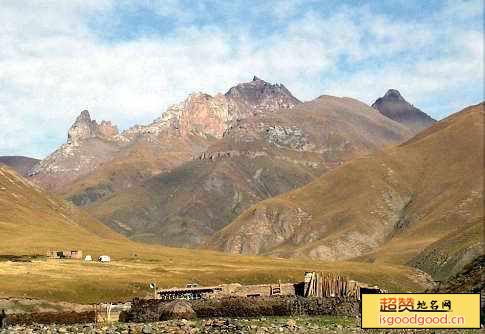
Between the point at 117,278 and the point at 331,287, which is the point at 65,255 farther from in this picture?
the point at 331,287

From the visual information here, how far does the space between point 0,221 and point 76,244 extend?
33343 mm

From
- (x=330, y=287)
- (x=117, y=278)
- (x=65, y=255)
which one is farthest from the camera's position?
(x=65, y=255)

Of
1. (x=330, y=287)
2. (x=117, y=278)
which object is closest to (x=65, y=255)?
(x=117, y=278)

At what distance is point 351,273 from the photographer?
499 feet

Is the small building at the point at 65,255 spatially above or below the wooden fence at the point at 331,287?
above

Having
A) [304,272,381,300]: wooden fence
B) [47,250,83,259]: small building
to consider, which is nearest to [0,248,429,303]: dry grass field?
[47,250,83,259]: small building

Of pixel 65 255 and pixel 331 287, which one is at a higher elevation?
pixel 65 255

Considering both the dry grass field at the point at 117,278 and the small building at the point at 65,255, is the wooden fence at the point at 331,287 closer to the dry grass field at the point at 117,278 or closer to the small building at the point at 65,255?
the dry grass field at the point at 117,278

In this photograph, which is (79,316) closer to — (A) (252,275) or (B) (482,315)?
(B) (482,315)

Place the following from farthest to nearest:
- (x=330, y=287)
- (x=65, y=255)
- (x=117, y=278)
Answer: (x=65, y=255) → (x=117, y=278) → (x=330, y=287)

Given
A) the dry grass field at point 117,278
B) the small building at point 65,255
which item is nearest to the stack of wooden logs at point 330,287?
the dry grass field at point 117,278

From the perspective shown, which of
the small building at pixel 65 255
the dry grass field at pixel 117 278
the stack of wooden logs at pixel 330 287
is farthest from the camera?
the small building at pixel 65 255

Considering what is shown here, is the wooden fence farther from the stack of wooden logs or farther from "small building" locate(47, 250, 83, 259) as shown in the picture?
"small building" locate(47, 250, 83, 259)

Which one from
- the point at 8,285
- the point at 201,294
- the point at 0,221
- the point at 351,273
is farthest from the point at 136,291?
the point at 0,221
